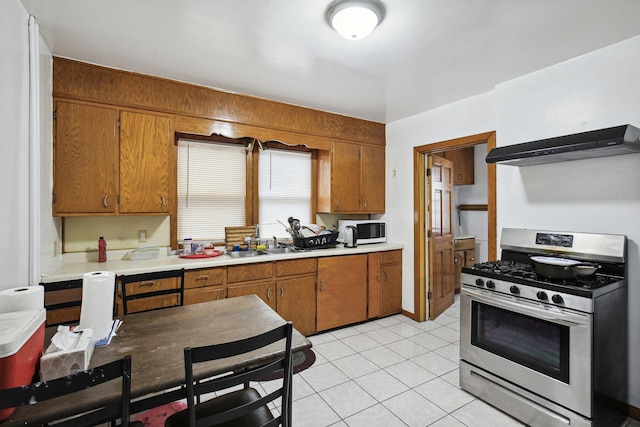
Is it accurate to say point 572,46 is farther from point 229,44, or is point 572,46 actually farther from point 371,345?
point 371,345

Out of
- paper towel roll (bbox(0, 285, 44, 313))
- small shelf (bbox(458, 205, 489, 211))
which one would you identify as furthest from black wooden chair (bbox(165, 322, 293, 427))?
small shelf (bbox(458, 205, 489, 211))

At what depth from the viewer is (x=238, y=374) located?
3.87 ft

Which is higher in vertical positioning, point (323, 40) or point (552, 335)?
point (323, 40)

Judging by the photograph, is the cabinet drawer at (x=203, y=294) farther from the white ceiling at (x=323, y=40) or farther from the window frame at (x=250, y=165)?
the white ceiling at (x=323, y=40)

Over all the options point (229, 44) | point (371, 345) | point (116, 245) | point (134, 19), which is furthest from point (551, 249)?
point (116, 245)

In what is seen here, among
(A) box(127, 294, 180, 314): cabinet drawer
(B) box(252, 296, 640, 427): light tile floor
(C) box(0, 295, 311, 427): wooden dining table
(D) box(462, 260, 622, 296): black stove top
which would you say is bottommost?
(B) box(252, 296, 640, 427): light tile floor

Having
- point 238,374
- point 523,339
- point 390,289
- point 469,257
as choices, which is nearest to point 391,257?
point 390,289

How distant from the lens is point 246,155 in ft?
11.8

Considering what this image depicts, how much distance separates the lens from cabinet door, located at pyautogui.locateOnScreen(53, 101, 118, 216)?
2455mm

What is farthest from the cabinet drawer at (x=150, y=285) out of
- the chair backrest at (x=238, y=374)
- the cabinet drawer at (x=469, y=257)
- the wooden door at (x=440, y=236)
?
the cabinet drawer at (x=469, y=257)

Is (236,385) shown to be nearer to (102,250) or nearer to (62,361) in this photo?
(62,361)

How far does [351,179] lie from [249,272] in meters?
1.76

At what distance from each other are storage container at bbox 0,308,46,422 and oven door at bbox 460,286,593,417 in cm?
245

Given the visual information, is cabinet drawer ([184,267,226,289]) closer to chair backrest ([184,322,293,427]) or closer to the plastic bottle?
the plastic bottle
